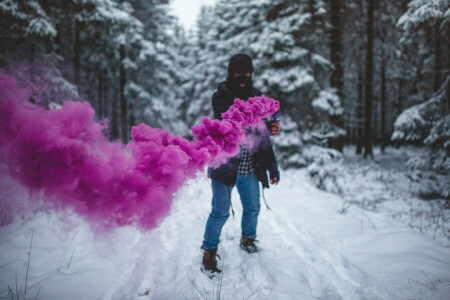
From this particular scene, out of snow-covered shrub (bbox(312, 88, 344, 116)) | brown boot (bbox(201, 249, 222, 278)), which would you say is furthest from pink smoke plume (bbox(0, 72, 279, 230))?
snow-covered shrub (bbox(312, 88, 344, 116))

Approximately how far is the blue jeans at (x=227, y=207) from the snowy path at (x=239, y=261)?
0.39 metres

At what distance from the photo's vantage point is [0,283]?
2.49m

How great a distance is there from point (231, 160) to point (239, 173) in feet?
1.17

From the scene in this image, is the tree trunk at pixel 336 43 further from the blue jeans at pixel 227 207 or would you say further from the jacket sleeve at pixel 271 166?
the blue jeans at pixel 227 207

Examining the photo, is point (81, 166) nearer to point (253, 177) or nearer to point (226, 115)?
point (226, 115)

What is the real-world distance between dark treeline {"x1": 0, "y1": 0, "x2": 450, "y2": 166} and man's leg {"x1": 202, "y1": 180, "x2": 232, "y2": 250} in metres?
2.00

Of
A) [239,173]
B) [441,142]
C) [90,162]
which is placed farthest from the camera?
[441,142]

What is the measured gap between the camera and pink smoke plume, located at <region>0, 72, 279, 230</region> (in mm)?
1602

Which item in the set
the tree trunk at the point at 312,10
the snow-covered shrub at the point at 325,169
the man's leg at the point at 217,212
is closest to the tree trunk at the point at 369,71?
the tree trunk at the point at 312,10

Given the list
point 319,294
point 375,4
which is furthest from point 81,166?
point 375,4

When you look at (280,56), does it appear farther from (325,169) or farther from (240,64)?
(240,64)

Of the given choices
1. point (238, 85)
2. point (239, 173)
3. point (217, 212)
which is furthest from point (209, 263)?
point (238, 85)

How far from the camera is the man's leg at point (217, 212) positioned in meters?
2.80

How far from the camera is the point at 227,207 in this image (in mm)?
2828
